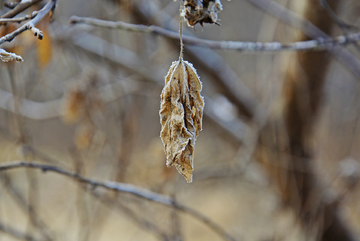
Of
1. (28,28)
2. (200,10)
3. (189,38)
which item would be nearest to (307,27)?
(189,38)

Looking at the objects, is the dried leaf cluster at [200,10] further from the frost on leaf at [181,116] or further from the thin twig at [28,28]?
the thin twig at [28,28]

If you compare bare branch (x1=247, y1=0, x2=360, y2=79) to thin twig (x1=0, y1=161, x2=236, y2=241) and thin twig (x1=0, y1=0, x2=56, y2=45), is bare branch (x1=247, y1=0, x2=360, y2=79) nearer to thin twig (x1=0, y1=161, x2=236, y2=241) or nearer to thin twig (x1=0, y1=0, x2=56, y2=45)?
thin twig (x1=0, y1=161, x2=236, y2=241)

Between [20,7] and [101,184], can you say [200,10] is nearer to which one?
[20,7]

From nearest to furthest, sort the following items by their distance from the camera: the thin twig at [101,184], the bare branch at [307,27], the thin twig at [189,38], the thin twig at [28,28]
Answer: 1. the thin twig at [28,28]
2. the thin twig at [101,184]
3. the thin twig at [189,38]
4. the bare branch at [307,27]

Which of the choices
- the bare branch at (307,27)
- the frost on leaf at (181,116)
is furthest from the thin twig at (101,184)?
the bare branch at (307,27)

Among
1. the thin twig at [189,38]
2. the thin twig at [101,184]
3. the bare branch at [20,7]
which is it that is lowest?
the thin twig at [101,184]

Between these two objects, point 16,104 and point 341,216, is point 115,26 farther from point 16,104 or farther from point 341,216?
point 341,216

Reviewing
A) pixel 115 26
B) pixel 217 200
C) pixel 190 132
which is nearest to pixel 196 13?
pixel 190 132

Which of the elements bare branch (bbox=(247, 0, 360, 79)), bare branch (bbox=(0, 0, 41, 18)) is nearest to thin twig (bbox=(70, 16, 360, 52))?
bare branch (bbox=(0, 0, 41, 18))
